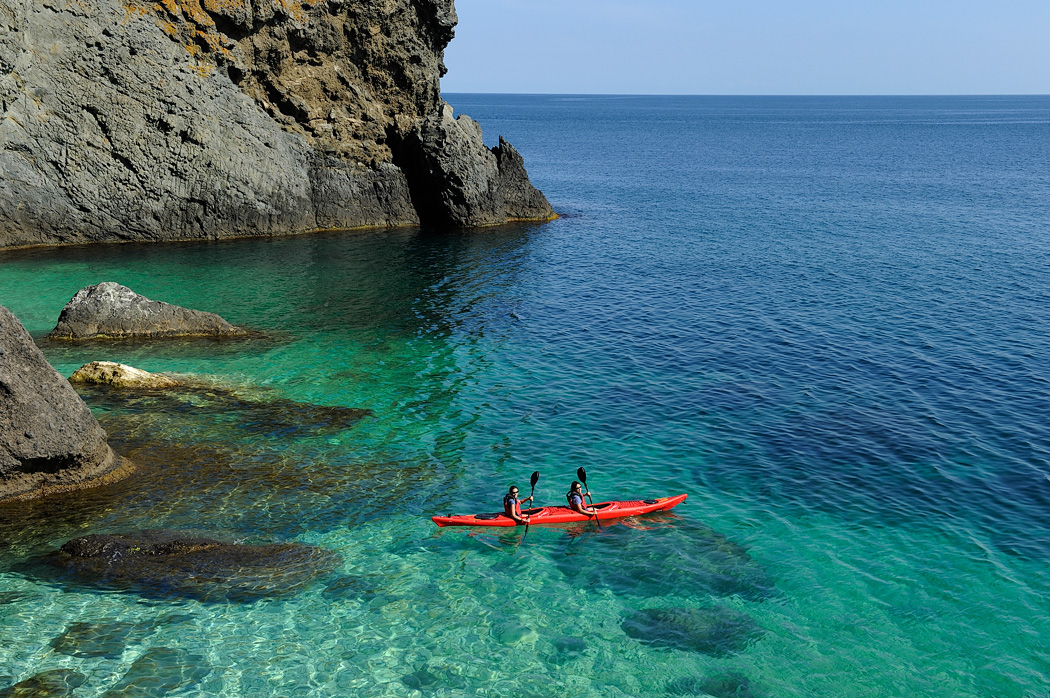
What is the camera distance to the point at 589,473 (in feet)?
79.9

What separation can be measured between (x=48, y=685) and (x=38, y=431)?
865 centimetres

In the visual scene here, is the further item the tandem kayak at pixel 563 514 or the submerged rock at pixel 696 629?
the tandem kayak at pixel 563 514

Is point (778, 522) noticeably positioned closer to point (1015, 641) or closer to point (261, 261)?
point (1015, 641)

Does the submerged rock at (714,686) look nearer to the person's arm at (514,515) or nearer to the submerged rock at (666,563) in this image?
the submerged rock at (666,563)

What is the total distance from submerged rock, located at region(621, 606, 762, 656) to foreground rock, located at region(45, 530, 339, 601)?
7.26 meters

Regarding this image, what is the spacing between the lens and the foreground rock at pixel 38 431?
20750 mm

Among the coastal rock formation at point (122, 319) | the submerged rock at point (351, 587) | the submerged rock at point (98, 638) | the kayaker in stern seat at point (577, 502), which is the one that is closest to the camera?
the submerged rock at point (98, 638)

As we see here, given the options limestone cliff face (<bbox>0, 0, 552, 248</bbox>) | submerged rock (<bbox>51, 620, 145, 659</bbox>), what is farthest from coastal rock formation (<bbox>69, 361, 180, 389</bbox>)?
limestone cliff face (<bbox>0, 0, 552, 248</bbox>)

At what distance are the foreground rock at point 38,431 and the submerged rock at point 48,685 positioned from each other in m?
8.06

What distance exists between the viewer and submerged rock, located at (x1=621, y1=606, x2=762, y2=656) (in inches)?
652

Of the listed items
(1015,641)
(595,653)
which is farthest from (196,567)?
(1015,641)

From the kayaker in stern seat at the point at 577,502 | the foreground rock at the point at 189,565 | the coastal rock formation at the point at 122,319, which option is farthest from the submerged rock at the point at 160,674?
the coastal rock formation at the point at 122,319

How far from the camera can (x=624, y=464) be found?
2491cm

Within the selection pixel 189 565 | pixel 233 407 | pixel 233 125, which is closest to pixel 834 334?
pixel 233 407
